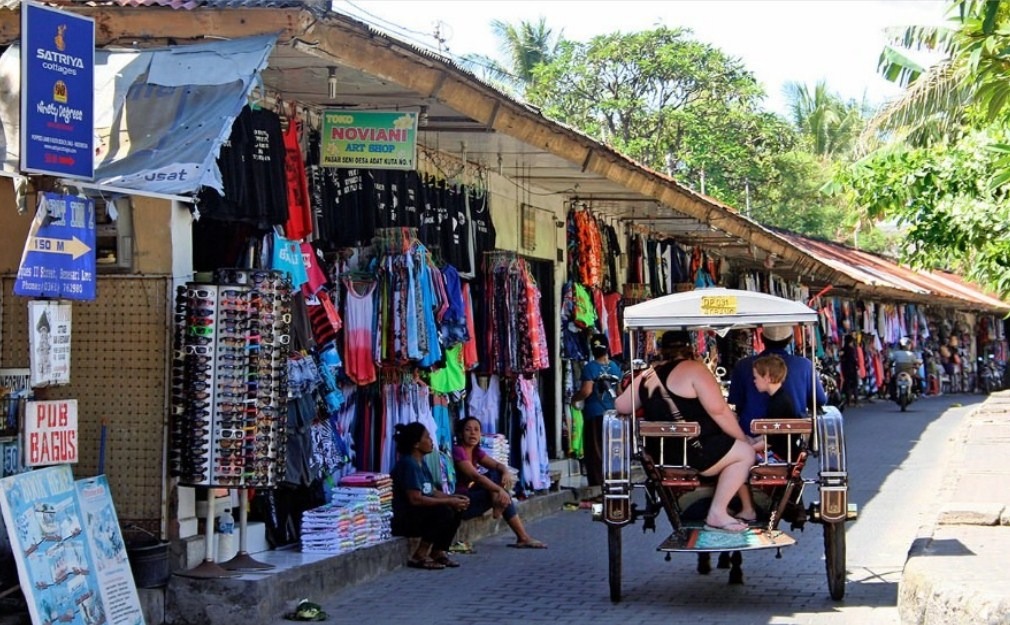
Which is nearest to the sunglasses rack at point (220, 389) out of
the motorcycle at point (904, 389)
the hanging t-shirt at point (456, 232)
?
the hanging t-shirt at point (456, 232)

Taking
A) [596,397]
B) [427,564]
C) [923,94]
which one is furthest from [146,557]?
[923,94]

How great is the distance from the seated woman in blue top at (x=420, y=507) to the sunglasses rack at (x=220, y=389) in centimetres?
242

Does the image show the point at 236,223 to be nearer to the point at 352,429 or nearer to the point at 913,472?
the point at 352,429

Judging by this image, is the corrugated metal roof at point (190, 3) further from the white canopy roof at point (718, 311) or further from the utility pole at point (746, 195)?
the utility pole at point (746, 195)

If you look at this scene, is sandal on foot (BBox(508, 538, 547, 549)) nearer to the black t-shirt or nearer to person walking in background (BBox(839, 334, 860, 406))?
the black t-shirt

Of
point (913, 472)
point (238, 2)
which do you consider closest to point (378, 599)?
point (238, 2)

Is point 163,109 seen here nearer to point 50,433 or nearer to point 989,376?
point 50,433

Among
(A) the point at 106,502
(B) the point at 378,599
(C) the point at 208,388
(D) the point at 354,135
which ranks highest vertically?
(D) the point at 354,135

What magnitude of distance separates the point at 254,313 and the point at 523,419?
6182mm

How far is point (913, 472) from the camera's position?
18.1m

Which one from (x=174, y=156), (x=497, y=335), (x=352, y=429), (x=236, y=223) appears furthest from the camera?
(x=497, y=335)

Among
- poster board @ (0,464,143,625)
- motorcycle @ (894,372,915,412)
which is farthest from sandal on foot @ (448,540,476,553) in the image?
motorcycle @ (894,372,915,412)

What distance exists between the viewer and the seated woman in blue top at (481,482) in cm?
1160

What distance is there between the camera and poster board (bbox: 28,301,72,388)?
714 cm
